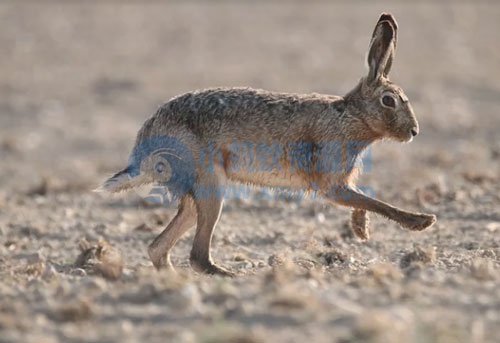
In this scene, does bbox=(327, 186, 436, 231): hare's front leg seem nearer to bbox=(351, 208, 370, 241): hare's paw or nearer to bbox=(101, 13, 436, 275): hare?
bbox=(101, 13, 436, 275): hare

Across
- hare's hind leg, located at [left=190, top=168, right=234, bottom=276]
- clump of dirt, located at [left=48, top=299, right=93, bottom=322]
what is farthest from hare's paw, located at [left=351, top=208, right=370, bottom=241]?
clump of dirt, located at [left=48, top=299, right=93, bottom=322]

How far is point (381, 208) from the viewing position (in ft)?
24.3

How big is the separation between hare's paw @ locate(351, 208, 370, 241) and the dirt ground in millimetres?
204

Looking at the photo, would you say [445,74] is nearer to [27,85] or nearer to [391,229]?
[27,85]

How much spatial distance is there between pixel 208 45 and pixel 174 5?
584cm

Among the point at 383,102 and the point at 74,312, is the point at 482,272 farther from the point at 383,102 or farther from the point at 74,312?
the point at 74,312

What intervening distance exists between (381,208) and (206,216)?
4.47 feet

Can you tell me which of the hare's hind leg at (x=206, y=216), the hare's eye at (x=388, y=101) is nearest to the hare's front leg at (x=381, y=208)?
the hare's eye at (x=388, y=101)

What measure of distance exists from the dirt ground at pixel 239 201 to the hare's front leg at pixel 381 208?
25 centimetres

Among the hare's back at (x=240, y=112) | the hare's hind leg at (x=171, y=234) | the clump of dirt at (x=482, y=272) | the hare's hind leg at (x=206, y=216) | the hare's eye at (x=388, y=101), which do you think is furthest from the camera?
the hare's eye at (x=388, y=101)

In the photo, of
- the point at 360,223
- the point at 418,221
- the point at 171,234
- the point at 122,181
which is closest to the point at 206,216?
the point at 171,234

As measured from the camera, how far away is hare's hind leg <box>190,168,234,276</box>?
24.1 feet

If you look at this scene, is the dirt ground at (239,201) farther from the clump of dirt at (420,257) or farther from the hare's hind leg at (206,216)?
the hare's hind leg at (206,216)

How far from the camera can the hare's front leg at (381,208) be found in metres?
7.25
